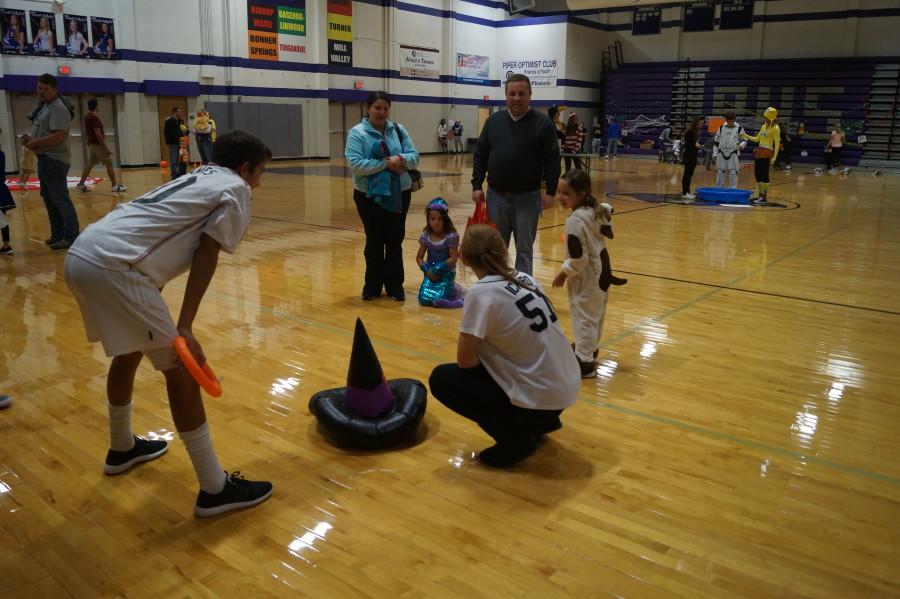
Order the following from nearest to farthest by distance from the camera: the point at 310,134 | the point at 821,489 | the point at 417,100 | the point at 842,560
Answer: the point at 842,560, the point at 821,489, the point at 310,134, the point at 417,100

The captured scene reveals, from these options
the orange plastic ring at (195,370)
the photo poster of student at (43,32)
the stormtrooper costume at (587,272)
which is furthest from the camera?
the photo poster of student at (43,32)

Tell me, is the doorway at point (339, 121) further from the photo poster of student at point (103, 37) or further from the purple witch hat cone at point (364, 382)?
the purple witch hat cone at point (364, 382)

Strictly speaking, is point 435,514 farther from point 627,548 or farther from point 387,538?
point 627,548

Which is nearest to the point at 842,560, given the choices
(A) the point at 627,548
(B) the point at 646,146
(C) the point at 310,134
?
(A) the point at 627,548

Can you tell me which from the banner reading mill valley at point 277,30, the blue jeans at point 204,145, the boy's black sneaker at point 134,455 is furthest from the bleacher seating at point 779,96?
the boy's black sneaker at point 134,455

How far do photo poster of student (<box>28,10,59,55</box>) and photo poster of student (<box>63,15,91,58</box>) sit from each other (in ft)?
1.03

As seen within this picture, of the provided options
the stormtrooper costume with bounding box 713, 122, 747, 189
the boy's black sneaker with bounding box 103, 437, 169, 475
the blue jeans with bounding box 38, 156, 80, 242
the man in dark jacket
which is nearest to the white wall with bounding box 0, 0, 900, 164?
the man in dark jacket

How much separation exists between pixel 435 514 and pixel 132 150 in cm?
2068

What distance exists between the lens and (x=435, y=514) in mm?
2812

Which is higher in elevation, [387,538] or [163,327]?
[163,327]

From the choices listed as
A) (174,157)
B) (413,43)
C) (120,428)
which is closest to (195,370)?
(120,428)

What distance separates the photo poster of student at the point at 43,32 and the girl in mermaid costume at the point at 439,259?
16.7m

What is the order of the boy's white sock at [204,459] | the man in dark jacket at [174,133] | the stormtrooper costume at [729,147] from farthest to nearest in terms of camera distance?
the man in dark jacket at [174,133] → the stormtrooper costume at [729,147] → the boy's white sock at [204,459]

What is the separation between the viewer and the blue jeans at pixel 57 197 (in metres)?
7.71
